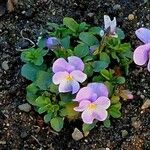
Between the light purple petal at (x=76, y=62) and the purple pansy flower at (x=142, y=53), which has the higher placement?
the purple pansy flower at (x=142, y=53)

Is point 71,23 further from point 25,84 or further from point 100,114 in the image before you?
point 100,114

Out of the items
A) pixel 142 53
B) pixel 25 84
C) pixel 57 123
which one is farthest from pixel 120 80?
pixel 25 84

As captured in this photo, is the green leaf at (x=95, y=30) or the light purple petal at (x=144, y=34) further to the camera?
the green leaf at (x=95, y=30)

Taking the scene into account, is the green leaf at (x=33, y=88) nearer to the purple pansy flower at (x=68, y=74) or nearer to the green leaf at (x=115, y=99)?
the purple pansy flower at (x=68, y=74)

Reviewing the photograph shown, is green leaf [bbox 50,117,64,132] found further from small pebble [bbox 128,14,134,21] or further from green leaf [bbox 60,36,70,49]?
small pebble [bbox 128,14,134,21]

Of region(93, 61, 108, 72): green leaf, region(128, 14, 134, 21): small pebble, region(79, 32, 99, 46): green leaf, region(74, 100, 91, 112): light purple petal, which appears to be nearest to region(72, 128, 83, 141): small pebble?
region(74, 100, 91, 112): light purple petal

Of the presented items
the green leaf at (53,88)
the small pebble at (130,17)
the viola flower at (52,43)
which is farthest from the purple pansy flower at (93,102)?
the small pebble at (130,17)

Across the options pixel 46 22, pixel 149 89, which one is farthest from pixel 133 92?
pixel 46 22

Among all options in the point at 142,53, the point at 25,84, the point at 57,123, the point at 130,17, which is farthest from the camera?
the point at 130,17
